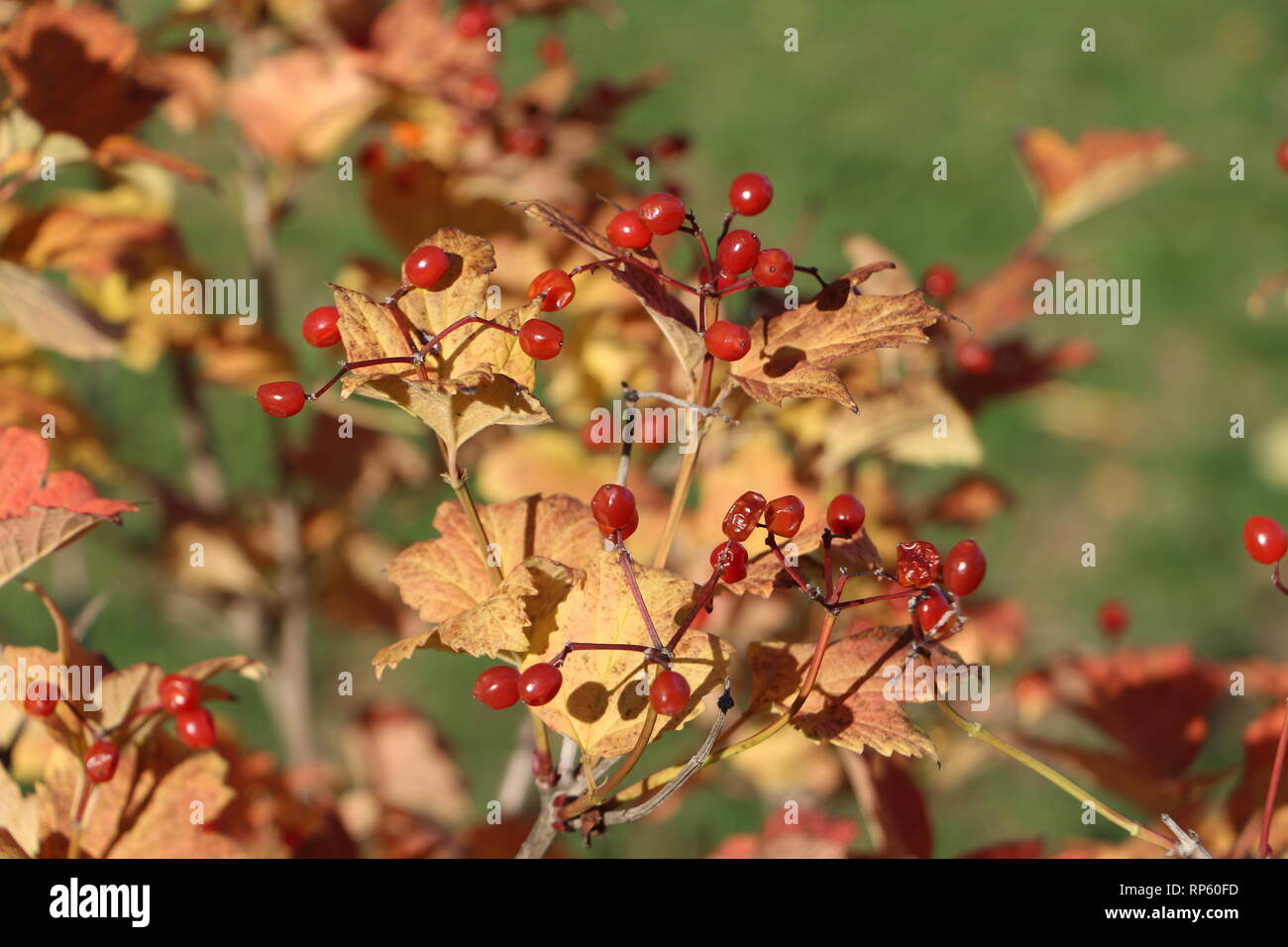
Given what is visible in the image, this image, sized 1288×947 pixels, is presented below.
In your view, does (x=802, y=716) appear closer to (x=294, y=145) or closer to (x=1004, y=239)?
(x=294, y=145)

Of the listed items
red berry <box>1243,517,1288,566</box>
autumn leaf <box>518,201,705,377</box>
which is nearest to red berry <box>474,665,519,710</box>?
autumn leaf <box>518,201,705,377</box>

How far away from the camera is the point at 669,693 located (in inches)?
35.7

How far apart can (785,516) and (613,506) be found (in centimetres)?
15

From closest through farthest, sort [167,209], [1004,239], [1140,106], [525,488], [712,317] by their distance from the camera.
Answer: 1. [712,317]
2. [525,488]
3. [167,209]
4. [1004,239]
5. [1140,106]

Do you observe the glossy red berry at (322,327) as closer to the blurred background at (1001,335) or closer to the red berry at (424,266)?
the red berry at (424,266)

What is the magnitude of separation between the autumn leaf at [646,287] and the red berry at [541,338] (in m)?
0.07

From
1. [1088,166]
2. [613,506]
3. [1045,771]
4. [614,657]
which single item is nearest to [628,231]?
[613,506]

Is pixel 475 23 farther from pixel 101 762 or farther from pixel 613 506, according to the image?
pixel 101 762

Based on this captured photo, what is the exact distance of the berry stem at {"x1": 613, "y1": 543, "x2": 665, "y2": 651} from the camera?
3.04ft

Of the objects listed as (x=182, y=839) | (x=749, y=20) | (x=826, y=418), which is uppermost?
(x=749, y=20)

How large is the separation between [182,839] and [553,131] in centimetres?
118

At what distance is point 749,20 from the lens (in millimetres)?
5719

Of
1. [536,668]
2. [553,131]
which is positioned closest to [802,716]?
[536,668]

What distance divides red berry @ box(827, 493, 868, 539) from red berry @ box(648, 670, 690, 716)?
0.22m
